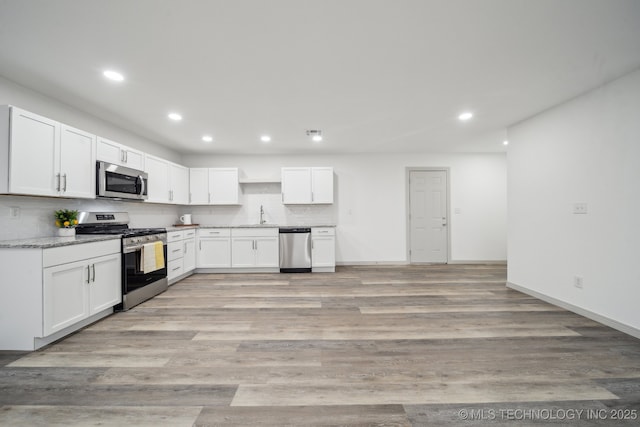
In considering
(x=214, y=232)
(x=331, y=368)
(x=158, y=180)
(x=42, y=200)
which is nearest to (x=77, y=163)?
(x=42, y=200)

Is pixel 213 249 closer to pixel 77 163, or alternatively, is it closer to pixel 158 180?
pixel 158 180

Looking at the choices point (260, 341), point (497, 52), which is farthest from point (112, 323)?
point (497, 52)

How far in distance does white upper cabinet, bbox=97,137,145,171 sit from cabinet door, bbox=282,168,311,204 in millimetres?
2500

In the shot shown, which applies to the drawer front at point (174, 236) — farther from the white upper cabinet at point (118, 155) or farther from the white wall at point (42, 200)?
the white upper cabinet at point (118, 155)

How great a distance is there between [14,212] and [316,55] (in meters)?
3.26

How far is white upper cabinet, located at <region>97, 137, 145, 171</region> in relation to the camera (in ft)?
10.8

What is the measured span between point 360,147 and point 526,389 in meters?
4.45

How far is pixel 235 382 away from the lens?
183 cm

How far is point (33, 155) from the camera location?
2.48 m

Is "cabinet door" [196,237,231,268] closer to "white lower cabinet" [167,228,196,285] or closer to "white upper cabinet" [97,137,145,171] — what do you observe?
"white lower cabinet" [167,228,196,285]

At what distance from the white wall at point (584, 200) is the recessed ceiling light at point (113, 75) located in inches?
190

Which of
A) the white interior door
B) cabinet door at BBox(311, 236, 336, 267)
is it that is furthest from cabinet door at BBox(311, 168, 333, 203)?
the white interior door

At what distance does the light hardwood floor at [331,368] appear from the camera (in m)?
1.54

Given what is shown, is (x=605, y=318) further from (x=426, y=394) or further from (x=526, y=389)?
(x=426, y=394)
